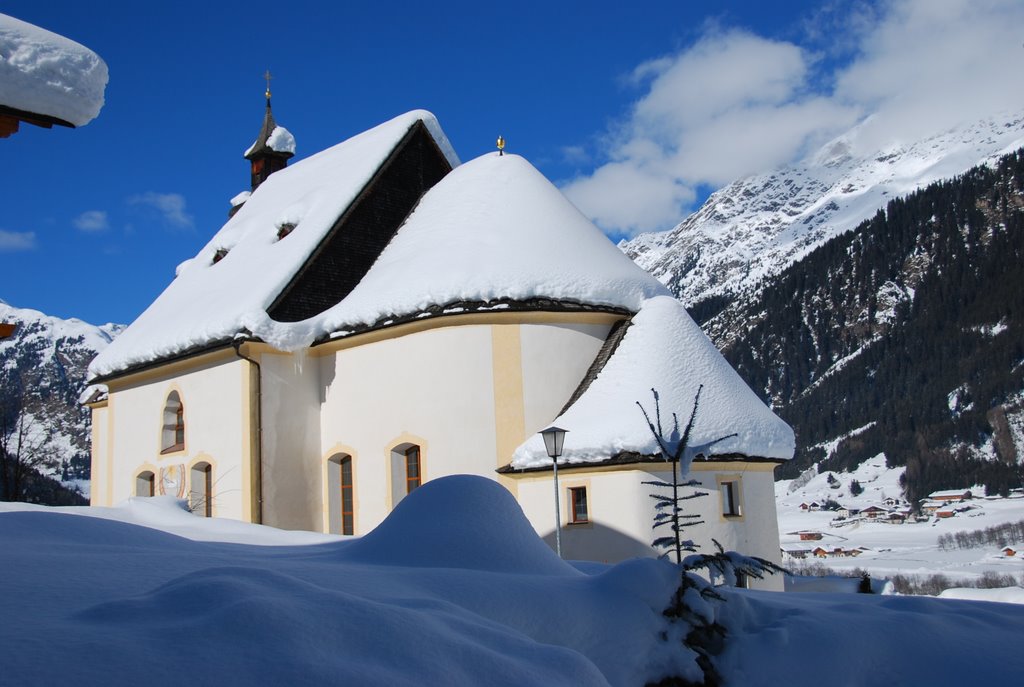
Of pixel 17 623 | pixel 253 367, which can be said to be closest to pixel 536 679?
pixel 17 623

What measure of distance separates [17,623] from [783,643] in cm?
394

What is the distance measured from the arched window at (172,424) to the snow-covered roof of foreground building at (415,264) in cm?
103

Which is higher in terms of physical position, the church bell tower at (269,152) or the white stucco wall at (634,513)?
the church bell tower at (269,152)

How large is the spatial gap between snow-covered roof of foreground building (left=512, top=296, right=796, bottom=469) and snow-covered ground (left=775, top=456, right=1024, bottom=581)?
2107 inches

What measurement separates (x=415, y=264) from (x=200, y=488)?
6359 mm

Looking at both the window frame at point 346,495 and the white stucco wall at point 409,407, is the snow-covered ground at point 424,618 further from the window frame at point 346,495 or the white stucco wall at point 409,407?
the window frame at point 346,495

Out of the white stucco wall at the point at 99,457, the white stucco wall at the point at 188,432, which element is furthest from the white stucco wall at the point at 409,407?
the white stucco wall at the point at 99,457

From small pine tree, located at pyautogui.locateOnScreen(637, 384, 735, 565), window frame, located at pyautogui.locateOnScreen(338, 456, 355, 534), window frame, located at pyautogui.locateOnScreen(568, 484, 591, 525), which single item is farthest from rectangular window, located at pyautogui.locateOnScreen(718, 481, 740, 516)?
window frame, located at pyautogui.locateOnScreen(338, 456, 355, 534)

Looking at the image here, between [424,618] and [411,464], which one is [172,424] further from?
[424,618]

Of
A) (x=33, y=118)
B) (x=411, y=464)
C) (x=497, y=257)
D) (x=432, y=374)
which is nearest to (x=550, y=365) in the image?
(x=432, y=374)

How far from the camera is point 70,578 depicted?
4082 millimetres

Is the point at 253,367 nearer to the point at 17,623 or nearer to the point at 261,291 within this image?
the point at 261,291

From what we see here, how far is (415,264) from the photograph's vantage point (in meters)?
18.7

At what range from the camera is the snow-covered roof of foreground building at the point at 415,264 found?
17.8 meters
